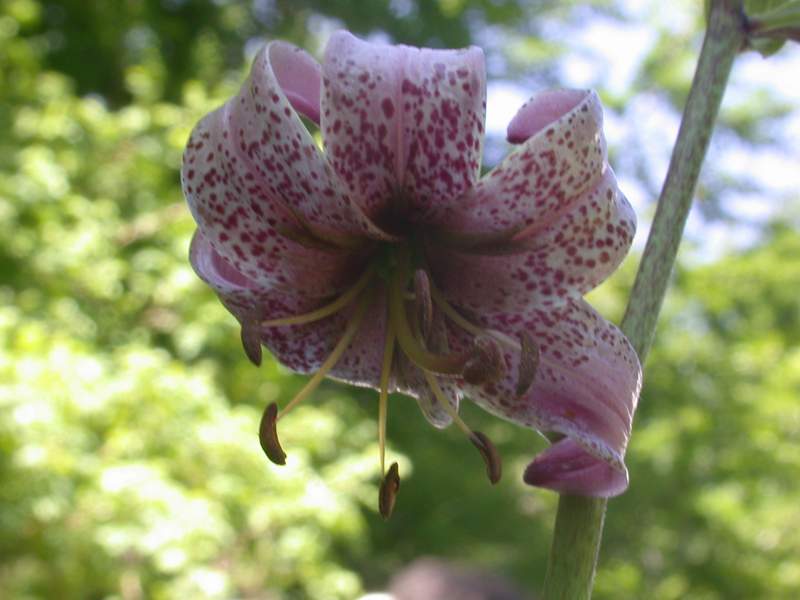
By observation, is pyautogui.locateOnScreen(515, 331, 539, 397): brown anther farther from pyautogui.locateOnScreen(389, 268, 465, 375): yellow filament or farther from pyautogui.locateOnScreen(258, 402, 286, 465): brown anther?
pyautogui.locateOnScreen(258, 402, 286, 465): brown anther

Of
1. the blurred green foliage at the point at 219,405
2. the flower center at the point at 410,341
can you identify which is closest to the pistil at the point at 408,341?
the flower center at the point at 410,341

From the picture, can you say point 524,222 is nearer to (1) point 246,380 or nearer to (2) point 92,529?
(2) point 92,529

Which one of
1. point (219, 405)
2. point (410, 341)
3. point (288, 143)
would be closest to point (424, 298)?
point (410, 341)

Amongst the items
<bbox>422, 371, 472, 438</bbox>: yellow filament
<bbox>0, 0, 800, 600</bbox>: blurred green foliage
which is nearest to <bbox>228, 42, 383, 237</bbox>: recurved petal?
<bbox>422, 371, 472, 438</bbox>: yellow filament

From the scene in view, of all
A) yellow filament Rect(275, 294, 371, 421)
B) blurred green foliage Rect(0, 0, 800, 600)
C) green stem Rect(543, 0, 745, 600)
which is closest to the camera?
green stem Rect(543, 0, 745, 600)

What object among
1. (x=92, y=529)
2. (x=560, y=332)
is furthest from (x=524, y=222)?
(x=92, y=529)

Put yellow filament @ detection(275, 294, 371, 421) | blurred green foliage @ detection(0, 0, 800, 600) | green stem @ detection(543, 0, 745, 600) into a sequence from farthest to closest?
blurred green foliage @ detection(0, 0, 800, 600)
yellow filament @ detection(275, 294, 371, 421)
green stem @ detection(543, 0, 745, 600)
